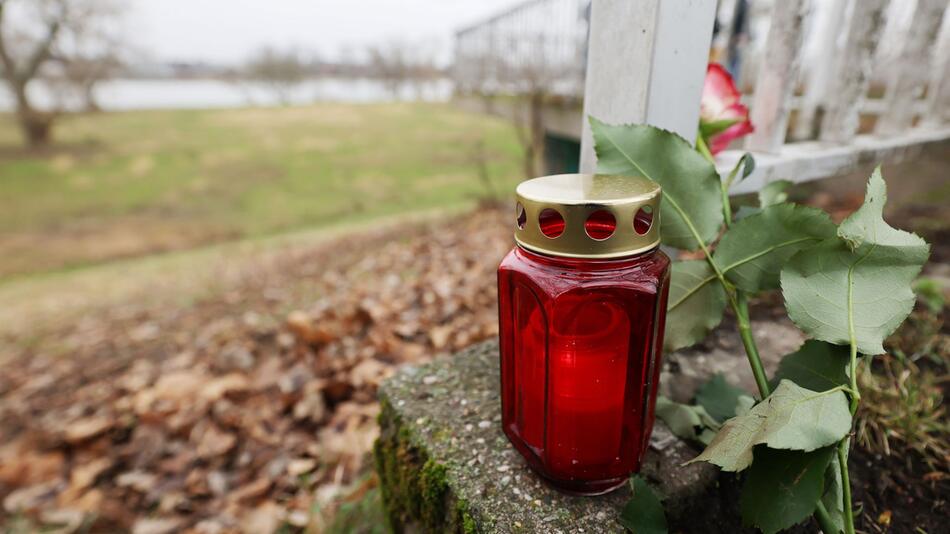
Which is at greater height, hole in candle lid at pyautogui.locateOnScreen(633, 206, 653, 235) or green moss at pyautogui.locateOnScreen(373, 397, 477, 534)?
hole in candle lid at pyautogui.locateOnScreen(633, 206, 653, 235)

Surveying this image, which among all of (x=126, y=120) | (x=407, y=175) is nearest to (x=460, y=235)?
(x=407, y=175)

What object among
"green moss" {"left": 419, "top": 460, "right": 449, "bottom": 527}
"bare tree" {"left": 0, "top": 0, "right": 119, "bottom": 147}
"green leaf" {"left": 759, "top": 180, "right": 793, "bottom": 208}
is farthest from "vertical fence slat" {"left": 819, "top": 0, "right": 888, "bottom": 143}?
"bare tree" {"left": 0, "top": 0, "right": 119, "bottom": 147}

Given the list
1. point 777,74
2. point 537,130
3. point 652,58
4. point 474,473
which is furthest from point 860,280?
point 537,130

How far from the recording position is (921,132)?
5.96ft

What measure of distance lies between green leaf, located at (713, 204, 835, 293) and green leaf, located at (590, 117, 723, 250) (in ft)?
0.12

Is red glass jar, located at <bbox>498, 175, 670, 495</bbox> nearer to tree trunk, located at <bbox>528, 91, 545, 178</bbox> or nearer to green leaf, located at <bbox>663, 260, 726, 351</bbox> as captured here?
green leaf, located at <bbox>663, 260, 726, 351</bbox>

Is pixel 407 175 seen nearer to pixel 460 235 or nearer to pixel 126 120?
pixel 460 235

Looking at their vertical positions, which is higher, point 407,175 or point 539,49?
point 539,49

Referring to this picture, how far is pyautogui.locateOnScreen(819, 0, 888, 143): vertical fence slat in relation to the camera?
1.20m

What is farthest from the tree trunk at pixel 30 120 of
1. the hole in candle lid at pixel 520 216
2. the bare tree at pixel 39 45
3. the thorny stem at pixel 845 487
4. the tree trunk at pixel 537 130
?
the thorny stem at pixel 845 487

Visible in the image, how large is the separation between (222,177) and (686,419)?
13216 millimetres

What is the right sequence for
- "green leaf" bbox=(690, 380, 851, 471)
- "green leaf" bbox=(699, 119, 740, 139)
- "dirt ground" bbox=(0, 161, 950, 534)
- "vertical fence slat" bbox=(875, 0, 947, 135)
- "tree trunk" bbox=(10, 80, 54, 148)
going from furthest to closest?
1. "tree trunk" bbox=(10, 80, 54, 148)
2. "vertical fence slat" bbox=(875, 0, 947, 135)
3. "dirt ground" bbox=(0, 161, 950, 534)
4. "green leaf" bbox=(699, 119, 740, 139)
5. "green leaf" bbox=(690, 380, 851, 471)

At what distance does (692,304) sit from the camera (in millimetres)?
736

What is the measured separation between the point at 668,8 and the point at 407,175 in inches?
399
